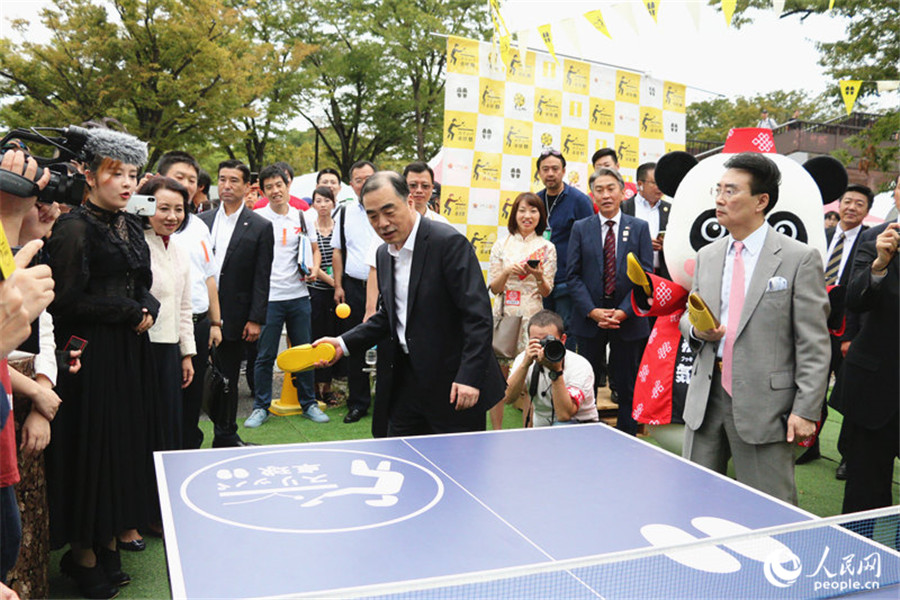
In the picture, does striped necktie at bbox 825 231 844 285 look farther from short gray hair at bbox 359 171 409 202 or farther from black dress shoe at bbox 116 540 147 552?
black dress shoe at bbox 116 540 147 552

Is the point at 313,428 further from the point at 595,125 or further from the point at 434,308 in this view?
the point at 595,125

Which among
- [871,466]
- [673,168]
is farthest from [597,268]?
[871,466]

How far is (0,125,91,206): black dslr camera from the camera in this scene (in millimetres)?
1803

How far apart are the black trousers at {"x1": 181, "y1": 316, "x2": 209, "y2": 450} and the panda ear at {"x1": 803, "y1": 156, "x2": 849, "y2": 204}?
3.64 m

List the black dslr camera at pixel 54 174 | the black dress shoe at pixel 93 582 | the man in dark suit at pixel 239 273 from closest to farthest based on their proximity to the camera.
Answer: the black dslr camera at pixel 54 174 < the black dress shoe at pixel 93 582 < the man in dark suit at pixel 239 273

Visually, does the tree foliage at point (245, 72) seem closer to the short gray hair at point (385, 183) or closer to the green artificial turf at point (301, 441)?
the green artificial turf at point (301, 441)

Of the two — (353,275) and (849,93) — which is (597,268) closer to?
(353,275)

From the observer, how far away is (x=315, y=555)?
1.78 meters

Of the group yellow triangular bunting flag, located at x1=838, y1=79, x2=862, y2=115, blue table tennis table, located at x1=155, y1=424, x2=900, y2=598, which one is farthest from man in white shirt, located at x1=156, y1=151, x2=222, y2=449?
yellow triangular bunting flag, located at x1=838, y1=79, x2=862, y2=115

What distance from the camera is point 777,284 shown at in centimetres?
280

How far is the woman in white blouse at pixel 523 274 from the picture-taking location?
5.19 meters

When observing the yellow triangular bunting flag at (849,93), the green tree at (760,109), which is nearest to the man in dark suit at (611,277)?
the yellow triangular bunting flag at (849,93)

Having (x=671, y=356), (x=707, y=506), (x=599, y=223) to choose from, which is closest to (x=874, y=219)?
(x=599, y=223)

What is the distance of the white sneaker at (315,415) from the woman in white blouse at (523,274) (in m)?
1.54
